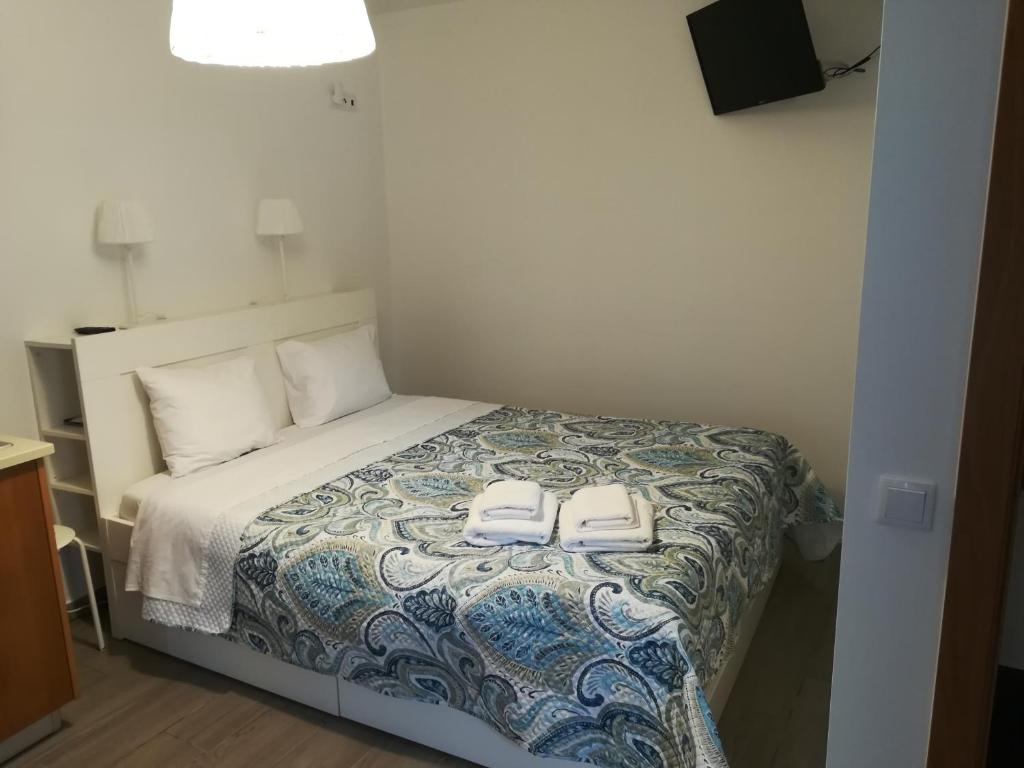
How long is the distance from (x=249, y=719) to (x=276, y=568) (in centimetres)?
52

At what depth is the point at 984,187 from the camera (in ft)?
4.04

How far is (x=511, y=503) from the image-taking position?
2.33m

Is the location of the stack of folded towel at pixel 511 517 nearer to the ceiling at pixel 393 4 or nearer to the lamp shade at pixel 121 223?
the lamp shade at pixel 121 223

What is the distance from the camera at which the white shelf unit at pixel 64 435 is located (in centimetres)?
280

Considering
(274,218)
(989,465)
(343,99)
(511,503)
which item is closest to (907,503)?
(989,465)

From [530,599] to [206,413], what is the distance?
162 centimetres

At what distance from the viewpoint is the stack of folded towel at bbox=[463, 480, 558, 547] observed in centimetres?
226

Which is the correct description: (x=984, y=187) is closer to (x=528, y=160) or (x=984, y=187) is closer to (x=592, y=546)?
(x=592, y=546)

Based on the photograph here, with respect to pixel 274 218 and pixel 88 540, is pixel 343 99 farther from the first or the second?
pixel 88 540

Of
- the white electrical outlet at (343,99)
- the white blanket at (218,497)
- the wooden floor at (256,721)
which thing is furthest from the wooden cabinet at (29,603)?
the white electrical outlet at (343,99)

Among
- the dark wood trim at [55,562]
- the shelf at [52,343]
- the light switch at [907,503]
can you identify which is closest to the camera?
the light switch at [907,503]

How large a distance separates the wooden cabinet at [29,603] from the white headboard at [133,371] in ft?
1.47

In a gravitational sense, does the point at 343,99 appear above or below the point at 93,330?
above

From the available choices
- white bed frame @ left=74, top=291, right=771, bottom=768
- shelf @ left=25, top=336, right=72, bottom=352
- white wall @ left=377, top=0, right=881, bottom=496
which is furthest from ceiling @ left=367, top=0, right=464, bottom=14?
shelf @ left=25, top=336, right=72, bottom=352
